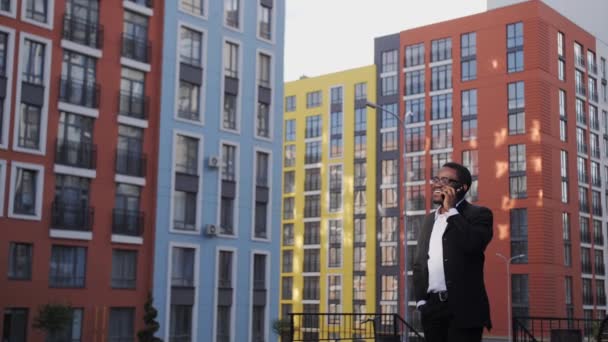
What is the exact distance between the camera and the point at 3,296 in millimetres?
37500

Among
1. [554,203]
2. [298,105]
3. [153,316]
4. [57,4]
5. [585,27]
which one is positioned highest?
[585,27]

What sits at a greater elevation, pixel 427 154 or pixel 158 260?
pixel 427 154

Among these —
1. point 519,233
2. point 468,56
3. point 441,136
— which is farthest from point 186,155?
point 468,56

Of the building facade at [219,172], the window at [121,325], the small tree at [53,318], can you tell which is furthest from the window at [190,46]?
the small tree at [53,318]

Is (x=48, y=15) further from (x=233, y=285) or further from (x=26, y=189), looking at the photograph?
(x=233, y=285)

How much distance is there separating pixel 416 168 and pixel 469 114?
7.33m

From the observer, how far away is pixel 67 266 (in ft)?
132

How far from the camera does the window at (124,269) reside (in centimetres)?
4253

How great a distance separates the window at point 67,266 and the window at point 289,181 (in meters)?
53.7

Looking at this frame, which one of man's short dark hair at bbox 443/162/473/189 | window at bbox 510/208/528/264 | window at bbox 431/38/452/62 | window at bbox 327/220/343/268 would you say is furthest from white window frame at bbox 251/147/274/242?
man's short dark hair at bbox 443/162/473/189

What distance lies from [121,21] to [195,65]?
16.2ft

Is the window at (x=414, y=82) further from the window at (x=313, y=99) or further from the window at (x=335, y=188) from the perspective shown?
the window at (x=313, y=99)

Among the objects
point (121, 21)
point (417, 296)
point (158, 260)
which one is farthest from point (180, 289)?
point (417, 296)

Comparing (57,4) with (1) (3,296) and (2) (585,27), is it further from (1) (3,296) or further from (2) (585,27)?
(2) (585,27)
